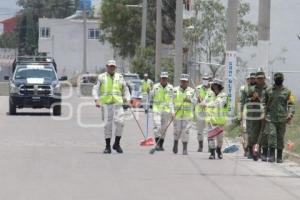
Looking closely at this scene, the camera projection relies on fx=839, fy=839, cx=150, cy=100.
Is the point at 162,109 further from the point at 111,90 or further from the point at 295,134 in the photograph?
the point at 295,134

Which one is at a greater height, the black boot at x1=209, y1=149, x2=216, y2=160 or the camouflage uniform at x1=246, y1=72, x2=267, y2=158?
the camouflage uniform at x1=246, y1=72, x2=267, y2=158

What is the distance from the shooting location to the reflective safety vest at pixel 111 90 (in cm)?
1884

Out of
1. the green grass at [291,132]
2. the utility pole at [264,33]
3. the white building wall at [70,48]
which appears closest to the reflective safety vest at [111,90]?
the green grass at [291,132]

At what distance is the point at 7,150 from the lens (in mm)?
18828

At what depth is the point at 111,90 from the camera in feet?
61.8

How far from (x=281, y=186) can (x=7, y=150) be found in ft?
23.8

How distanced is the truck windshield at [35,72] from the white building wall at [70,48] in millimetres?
72737

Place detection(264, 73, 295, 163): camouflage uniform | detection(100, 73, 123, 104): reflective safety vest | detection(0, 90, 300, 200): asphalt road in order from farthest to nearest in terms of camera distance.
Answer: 1. detection(100, 73, 123, 104): reflective safety vest
2. detection(264, 73, 295, 163): camouflage uniform
3. detection(0, 90, 300, 200): asphalt road

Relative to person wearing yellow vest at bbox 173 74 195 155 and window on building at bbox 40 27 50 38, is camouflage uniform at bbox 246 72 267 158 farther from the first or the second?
window on building at bbox 40 27 50 38

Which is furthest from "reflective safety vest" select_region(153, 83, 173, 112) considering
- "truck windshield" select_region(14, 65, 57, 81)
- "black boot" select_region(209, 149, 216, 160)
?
"truck windshield" select_region(14, 65, 57, 81)

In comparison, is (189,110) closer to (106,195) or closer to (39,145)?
(39,145)

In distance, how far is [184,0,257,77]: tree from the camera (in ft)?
157

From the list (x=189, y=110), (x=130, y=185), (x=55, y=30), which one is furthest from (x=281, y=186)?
(x=55, y=30)

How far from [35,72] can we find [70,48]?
248ft
